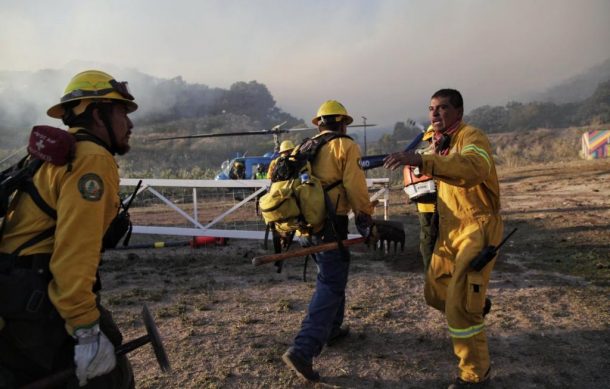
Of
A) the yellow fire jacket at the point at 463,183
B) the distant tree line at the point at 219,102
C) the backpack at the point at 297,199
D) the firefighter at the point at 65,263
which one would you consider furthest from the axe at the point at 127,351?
the distant tree line at the point at 219,102

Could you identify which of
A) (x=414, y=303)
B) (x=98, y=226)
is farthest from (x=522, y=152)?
(x=98, y=226)

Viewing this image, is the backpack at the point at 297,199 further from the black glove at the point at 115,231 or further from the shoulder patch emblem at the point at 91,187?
the shoulder patch emblem at the point at 91,187

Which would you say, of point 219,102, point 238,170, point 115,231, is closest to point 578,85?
point 219,102

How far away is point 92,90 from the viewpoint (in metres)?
2.16

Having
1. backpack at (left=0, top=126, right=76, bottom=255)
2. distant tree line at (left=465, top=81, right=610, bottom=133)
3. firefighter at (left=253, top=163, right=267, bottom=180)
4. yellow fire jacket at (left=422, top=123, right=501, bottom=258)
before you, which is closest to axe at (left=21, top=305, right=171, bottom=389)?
backpack at (left=0, top=126, right=76, bottom=255)

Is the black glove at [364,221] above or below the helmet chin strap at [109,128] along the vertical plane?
below

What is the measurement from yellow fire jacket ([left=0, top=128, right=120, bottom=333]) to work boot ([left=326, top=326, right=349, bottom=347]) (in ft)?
8.20

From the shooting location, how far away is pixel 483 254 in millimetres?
2896

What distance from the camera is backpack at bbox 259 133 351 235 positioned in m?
3.43

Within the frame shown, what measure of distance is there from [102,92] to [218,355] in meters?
2.54

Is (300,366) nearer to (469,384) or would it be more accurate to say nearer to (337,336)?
(337,336)

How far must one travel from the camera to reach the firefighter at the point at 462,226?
2785 millimetres

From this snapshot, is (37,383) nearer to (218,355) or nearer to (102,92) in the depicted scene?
(102,92)

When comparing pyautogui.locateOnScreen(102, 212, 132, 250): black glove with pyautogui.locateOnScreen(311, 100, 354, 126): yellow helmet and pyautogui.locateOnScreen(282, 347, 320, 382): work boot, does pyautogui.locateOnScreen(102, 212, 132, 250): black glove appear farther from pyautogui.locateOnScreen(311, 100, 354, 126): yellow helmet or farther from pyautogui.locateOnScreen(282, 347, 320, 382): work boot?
pyautogui.locateOnScreen(311, 100, 354, 126): yellow helmet
